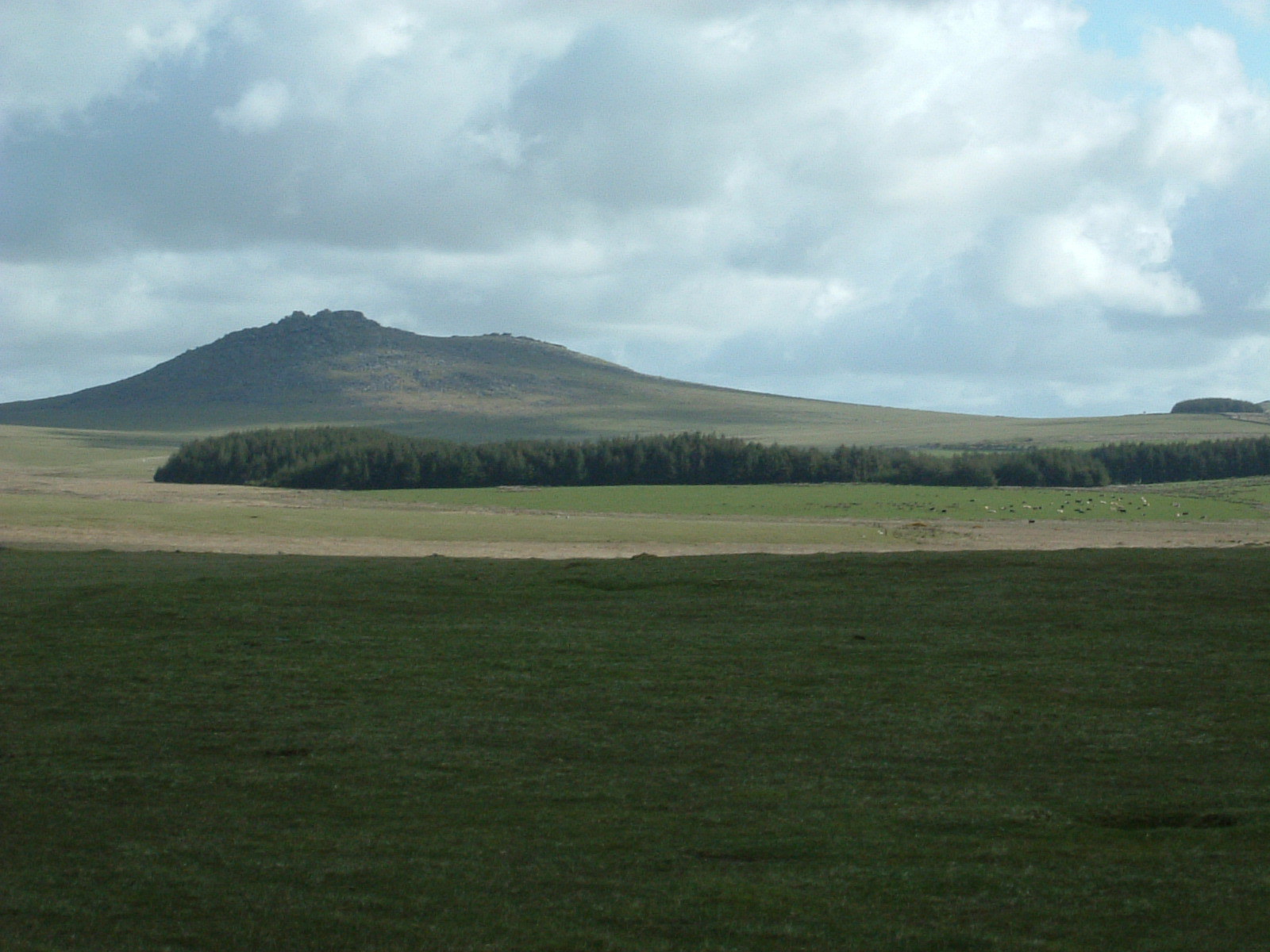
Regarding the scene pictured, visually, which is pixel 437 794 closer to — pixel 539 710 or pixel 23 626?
pixel 539 710

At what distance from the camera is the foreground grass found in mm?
9305

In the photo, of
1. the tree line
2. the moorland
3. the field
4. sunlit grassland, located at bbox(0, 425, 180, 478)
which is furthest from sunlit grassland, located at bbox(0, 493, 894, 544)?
sunlit grassland, located at bbox(0, 425, 180, 478)

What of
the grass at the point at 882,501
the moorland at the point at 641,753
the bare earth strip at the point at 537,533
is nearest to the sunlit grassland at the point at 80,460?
the grass at the point at 882,501

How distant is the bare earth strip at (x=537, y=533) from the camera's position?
174 feet

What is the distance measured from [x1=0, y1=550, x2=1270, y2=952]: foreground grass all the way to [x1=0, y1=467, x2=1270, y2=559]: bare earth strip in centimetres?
2357

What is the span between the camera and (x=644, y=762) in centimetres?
1438

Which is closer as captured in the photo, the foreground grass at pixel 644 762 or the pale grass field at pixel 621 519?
the foreground grass at pixel 644 762

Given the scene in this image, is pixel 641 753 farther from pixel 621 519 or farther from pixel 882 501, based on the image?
pixel 882 501

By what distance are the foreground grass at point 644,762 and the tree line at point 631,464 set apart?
88.2 metres

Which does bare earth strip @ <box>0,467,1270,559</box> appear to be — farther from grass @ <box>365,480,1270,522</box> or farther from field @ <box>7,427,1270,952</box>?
field @ <box>7,427,1270,952</box>

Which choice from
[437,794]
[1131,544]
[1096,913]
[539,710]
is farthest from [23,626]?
[1131,544]

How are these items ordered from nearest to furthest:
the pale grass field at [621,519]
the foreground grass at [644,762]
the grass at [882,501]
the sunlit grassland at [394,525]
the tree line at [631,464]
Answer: the foreground grass at [644,762] → the pale grass field at [621,519] → the sunlit grassland at [394,525] → the grass at [882,501] → the tree line at [631,464]

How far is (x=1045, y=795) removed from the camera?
12.9 meters

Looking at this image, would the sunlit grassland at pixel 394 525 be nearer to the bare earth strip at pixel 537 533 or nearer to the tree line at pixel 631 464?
the bare earth strip at pixel 537 533
